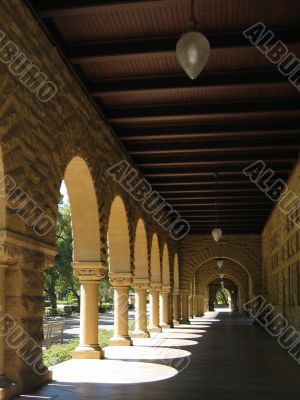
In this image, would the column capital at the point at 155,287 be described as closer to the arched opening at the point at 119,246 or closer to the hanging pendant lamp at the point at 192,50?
the arched opening at the point at 119,246

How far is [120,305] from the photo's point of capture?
44.7 feet

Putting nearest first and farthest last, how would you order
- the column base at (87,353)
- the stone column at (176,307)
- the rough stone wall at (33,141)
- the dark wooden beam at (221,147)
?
1. the rough stone wall at (33,141)
2. the column base at (87,353)
3. the dark wooden beam at (221,147)
4. the stone column at (176,307)

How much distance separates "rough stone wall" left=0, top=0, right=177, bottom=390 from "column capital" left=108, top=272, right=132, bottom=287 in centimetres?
501

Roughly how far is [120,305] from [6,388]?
25.7 ft

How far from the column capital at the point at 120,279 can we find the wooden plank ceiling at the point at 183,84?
2739 millimetres

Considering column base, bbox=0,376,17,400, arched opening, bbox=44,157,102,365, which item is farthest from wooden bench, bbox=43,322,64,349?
column base, bbox=0,376,17,400

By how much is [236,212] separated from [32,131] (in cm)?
1470

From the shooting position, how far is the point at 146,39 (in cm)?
748

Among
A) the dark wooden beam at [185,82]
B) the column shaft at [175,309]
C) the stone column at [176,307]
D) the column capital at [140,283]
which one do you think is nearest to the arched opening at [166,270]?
the stone column at [176,307]

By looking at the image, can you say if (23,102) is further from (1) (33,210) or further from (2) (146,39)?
(2) (146,39)

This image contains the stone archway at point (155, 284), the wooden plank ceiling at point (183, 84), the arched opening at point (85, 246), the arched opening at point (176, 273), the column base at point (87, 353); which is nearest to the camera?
the wooden plank ceiling at point (183, 84)

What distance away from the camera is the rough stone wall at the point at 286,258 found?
1362cm

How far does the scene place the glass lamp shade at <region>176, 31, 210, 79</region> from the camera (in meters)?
4.68

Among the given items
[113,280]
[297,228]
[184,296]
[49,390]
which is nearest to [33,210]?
[49,390]
